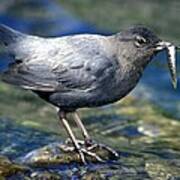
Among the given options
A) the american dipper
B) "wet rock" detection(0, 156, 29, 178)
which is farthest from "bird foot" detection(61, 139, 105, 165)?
"wet rock" detection(0, 156, 29, 178)

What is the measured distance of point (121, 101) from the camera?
8.85 metres

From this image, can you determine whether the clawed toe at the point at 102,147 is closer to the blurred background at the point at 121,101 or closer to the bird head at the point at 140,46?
the blurred background at the point at 121,101

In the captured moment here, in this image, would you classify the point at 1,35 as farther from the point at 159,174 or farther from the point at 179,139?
the point at 179,139

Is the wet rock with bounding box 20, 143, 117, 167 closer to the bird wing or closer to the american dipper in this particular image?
the american dipper

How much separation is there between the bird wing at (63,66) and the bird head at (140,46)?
0.15 metres

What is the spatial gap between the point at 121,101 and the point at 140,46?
10.6 ft

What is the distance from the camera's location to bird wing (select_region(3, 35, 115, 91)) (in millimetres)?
5609

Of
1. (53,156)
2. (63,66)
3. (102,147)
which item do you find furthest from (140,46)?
(53,156)

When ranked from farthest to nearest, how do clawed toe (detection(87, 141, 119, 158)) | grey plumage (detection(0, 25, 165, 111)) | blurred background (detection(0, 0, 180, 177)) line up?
1. blurred background (detection(0, 0, 180, 177))
2. clawed toe (detection(87, 141, 119, 158))
3. grey plumage (detection(0, 25, 165, 111))

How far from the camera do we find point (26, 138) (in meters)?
6.56

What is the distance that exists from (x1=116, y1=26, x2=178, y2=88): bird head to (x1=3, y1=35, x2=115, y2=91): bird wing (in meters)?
0.15

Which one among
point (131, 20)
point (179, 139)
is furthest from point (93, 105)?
point (131, 20)

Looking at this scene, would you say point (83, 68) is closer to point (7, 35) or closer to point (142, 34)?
point (142, 34)

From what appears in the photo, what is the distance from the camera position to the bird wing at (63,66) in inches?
221
